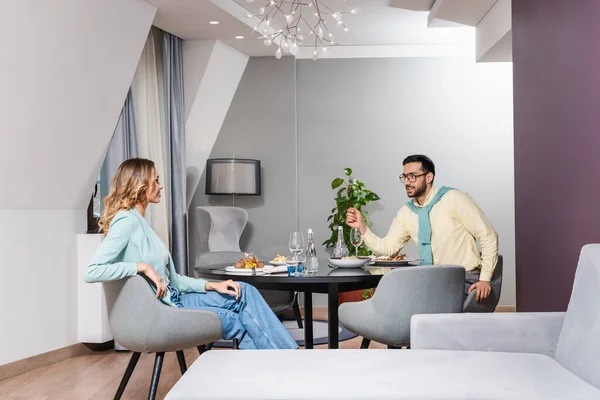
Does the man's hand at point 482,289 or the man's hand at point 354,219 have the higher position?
the man's hand at point 354,219

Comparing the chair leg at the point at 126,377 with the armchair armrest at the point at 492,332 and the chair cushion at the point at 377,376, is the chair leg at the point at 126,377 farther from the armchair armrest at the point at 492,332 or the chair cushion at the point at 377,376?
the armchair armrest at the point at 492,332

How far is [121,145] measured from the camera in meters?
5.60

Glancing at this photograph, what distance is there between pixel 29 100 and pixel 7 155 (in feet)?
1.18

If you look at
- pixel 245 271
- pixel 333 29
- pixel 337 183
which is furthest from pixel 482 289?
pixel 333 29

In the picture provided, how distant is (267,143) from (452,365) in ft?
17.8

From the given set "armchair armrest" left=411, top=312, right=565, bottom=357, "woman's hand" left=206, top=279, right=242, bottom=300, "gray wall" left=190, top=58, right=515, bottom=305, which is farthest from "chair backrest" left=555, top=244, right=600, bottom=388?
"gray wall" left=190, top=58, right=515, bottom=305

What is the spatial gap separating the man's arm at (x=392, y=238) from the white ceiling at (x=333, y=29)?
7.81ft

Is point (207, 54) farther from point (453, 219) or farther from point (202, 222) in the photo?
point (453, 219)

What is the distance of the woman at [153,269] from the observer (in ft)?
10.4

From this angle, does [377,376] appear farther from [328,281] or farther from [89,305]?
[89,305]

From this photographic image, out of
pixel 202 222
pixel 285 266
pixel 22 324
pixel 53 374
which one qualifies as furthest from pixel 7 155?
pixel 202 222

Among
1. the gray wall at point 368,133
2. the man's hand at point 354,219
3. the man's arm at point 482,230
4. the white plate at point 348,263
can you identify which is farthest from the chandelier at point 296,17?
the white plate at point 348,263

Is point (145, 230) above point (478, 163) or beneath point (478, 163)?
beneath

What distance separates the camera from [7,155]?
439 centimetres
